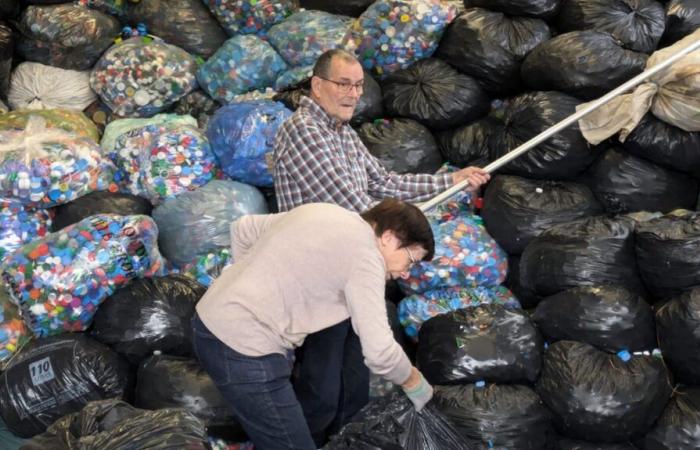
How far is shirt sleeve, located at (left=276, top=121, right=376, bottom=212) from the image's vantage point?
9.09 feet

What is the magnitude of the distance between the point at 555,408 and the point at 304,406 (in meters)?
0.83

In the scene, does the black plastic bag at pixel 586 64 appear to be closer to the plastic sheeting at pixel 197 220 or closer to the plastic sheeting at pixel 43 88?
the plastic sheeting at pixel 197 220

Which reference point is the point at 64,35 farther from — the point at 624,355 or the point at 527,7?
the point at 624,355

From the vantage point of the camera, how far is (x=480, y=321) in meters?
2.79

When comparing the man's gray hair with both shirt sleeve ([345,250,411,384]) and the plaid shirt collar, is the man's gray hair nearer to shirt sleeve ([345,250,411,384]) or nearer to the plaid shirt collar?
the plaid shirt collar

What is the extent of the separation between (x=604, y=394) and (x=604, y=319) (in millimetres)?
266

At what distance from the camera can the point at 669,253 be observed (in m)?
2.73

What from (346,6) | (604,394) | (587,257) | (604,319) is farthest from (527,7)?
(604,394)

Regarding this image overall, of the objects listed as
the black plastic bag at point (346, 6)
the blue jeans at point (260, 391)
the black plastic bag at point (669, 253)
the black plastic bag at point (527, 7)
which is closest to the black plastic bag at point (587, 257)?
the black plastic bag at point (669, 253)

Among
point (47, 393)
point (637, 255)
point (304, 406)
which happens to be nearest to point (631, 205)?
point (637, 255)

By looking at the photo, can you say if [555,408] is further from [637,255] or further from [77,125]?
[77,125]

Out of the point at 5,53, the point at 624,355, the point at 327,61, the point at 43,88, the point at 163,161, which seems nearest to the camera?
the point at 624,355

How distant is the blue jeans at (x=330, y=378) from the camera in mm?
2414

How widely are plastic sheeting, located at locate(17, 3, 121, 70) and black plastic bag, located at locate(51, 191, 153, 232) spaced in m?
0.97
